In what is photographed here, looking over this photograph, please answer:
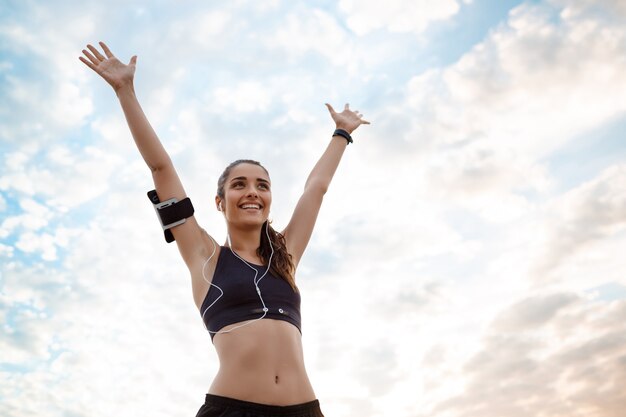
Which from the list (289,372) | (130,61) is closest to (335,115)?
(130,61)

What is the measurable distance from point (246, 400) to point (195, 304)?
112cm

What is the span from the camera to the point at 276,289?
460cm

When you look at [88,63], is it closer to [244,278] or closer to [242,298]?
[244,278]

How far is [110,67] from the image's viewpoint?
4859 mm

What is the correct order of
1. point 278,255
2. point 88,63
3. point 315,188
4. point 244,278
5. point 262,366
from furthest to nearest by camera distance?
point 315,188 < point 278,255 < point 88,63 < point 244,278 < point 262,366

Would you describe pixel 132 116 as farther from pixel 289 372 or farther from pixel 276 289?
pixel 289 372

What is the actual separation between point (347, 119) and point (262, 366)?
127 inches

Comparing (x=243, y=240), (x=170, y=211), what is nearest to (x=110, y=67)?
(x=170, y=211)

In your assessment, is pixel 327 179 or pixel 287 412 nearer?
pixel 287 412

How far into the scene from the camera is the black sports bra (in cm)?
439

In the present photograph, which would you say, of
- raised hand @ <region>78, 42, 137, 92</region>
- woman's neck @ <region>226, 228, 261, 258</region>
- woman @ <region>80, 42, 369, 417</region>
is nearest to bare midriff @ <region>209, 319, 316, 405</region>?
woman @ <region>80, 42, 369, 417</region>

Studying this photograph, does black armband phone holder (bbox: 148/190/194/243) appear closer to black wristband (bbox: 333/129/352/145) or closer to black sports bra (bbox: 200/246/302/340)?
black sports bra (bbox: 200/246/302/340)

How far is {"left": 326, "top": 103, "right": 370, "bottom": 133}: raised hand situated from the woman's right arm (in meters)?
2.27

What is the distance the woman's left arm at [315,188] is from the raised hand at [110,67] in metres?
1.97
